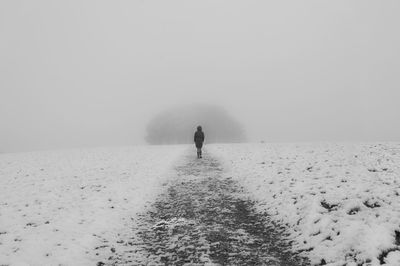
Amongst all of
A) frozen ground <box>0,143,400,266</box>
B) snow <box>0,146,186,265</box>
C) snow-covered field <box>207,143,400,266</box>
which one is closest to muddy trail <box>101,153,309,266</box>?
frozen ground <box>0,143,400,266</box>

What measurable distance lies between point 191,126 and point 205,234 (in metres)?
88.1

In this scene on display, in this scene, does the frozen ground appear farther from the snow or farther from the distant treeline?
the distant treeline

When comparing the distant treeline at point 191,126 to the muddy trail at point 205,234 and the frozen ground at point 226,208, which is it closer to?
the frozen ground at point 226,208

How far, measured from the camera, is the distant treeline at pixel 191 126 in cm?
9575

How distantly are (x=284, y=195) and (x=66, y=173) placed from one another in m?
13.6

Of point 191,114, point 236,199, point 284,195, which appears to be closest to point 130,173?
point 236,199

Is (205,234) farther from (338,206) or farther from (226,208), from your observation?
(338,206)

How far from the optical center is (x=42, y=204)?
12.3 metres

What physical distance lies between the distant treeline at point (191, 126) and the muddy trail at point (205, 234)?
267 feet

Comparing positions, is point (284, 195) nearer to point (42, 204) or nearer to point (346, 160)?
point (346, 160)

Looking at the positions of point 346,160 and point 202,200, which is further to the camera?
point 346,160

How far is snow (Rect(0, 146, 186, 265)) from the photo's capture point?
8141 millimetres

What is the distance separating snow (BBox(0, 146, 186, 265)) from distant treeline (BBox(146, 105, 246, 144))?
74.4 metres

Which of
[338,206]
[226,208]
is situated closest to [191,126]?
[226,208]
